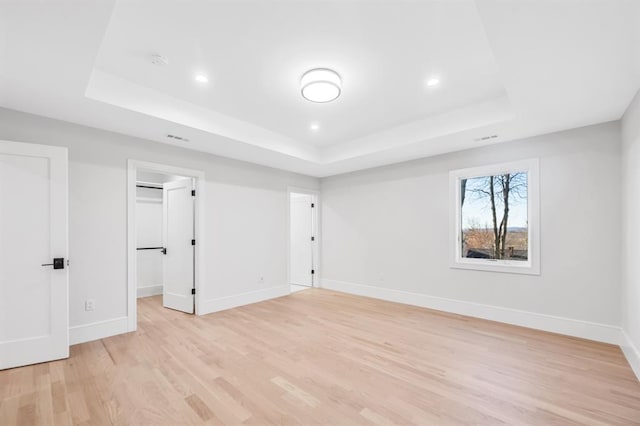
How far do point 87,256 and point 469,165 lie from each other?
5448mm

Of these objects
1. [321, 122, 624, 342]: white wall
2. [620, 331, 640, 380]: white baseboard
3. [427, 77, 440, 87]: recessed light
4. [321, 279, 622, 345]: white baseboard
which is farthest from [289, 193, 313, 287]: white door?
[620, 331, 640, 380]: white baseboard

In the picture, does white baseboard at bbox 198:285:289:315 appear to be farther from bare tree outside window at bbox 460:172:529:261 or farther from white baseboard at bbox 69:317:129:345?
A: bare tree outside window at bbox 460:172:529:261

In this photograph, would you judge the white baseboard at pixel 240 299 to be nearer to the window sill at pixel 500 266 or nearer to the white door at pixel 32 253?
the white door at pixel 32 253

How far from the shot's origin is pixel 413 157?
480 centimetres

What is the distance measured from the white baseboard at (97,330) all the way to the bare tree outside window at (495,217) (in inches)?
199

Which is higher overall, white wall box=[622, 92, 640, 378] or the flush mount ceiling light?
the flush mount ceiling light

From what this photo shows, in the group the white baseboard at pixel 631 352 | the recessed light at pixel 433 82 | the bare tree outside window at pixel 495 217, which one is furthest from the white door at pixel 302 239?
the white baseboard at pixel 631 352

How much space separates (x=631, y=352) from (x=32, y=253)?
6077 mm

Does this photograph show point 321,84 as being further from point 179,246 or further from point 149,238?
point 149,238

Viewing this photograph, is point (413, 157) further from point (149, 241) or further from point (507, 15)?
point (149, 241)

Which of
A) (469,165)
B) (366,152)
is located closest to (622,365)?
(469,165)

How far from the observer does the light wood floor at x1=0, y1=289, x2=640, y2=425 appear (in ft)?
6.53

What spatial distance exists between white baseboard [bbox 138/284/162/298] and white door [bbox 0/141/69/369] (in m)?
2.78

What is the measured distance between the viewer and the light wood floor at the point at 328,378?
1991 mm
